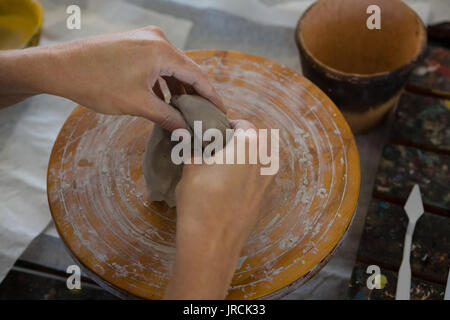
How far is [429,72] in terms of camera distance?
1409 millimetres

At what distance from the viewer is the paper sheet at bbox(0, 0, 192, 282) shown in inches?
48.7

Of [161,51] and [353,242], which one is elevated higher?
[161,51]

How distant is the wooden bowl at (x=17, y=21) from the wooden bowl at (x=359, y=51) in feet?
2.95

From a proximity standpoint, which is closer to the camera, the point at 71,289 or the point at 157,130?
the point at 157,130

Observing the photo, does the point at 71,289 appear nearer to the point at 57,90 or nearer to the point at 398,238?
the point at 57,90

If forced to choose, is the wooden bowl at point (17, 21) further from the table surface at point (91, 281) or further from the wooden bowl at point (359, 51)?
the wooden bowl at point (359, 51)

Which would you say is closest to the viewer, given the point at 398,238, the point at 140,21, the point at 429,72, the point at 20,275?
the point at 398,238

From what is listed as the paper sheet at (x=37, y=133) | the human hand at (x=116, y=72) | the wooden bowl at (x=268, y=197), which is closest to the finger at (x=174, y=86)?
the human hand at (x=116, y=72)

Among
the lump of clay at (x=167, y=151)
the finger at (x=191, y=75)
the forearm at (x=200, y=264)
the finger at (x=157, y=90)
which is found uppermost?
the finger at (x=191, y=75)

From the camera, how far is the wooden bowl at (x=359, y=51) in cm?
116

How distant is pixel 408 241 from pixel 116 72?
31.9 inches

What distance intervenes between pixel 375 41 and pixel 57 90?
35.9 inches

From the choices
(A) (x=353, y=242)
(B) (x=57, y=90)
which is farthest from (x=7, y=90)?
(A) (x=353, y=242)

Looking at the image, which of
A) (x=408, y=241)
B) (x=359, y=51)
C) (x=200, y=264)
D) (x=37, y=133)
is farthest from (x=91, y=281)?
(x=359, y=51)
